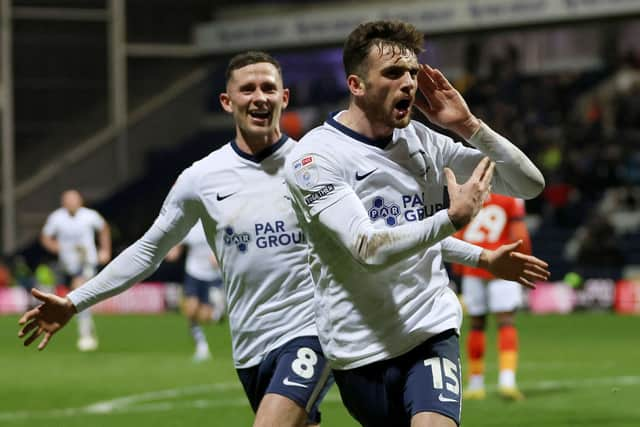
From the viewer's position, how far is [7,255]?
109 feet

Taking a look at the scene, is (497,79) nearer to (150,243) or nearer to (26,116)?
(26,116)

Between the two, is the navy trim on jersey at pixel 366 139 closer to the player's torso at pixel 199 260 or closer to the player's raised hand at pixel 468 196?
the player's raised hand at pixel 468 196

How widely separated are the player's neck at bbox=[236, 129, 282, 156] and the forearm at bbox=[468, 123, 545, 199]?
1561 mm

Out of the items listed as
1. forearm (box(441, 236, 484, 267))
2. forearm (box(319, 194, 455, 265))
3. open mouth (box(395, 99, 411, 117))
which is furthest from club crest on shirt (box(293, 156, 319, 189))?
forearm (box(441, 236, 484, 267))

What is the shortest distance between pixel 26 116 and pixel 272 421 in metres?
31.3

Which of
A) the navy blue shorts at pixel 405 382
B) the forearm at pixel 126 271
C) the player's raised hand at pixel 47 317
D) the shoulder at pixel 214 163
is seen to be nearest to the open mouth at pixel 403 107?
the navy blue shorts at pixel 405 382

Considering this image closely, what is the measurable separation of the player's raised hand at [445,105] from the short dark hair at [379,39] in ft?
0.64

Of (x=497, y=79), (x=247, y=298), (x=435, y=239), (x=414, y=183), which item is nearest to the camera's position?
(x=435, y=239)

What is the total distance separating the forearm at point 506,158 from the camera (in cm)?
565

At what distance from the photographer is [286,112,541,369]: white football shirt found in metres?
5.46

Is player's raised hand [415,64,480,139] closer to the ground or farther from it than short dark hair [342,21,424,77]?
closer to the ground

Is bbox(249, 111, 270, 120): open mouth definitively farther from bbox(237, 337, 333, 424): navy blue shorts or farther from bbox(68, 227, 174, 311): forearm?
bbox(237, 337, 333, 424): navy blue shorts

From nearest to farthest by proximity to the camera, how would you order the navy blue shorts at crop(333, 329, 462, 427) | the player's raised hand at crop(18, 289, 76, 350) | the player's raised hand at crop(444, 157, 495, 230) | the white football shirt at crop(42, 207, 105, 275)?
the player's raised hand at crop(444, 157, 495, 230) → the navy blue shorts at crop(333, 329, 462, 427) → the player's raised hand at crop(18, 289, 76, 350) → the white football shirt at crop(42, 207, 105, 275)

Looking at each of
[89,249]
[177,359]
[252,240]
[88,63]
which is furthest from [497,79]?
[252,240]
